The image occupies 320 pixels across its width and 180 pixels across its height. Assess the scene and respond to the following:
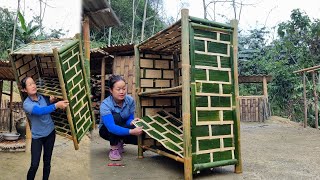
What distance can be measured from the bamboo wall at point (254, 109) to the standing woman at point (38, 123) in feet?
32.8

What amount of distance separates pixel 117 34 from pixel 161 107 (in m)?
16.7

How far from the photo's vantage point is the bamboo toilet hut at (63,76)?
2855 mm

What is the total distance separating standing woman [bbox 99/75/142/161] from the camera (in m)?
3.05

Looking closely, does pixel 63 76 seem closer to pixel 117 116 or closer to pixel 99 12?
pixel 117 116

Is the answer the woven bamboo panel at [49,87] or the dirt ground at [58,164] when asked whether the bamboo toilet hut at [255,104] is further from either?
the woven bamboo panel at [49,87]

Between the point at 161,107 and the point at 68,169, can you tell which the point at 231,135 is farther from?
the point at 68,169

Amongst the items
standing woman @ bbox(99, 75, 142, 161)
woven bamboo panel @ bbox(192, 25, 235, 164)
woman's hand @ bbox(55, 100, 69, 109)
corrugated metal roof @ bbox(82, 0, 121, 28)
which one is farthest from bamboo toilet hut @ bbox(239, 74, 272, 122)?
woman's hand @ bbox(55, 100, 69, 109)

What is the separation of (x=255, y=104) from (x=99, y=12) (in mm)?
8599

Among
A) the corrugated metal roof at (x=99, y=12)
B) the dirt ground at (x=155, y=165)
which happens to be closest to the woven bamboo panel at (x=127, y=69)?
the corrugated metal roof at (x=99, y=12)

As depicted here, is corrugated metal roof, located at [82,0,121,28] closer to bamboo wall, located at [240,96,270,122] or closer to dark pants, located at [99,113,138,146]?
dark pants, located at [99,113,138,146]

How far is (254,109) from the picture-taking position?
39.1ft

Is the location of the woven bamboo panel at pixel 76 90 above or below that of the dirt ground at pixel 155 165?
above

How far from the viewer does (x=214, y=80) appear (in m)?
2.69

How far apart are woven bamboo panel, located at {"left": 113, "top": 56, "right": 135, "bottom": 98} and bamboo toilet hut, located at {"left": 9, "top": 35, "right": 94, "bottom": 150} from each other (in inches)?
138
